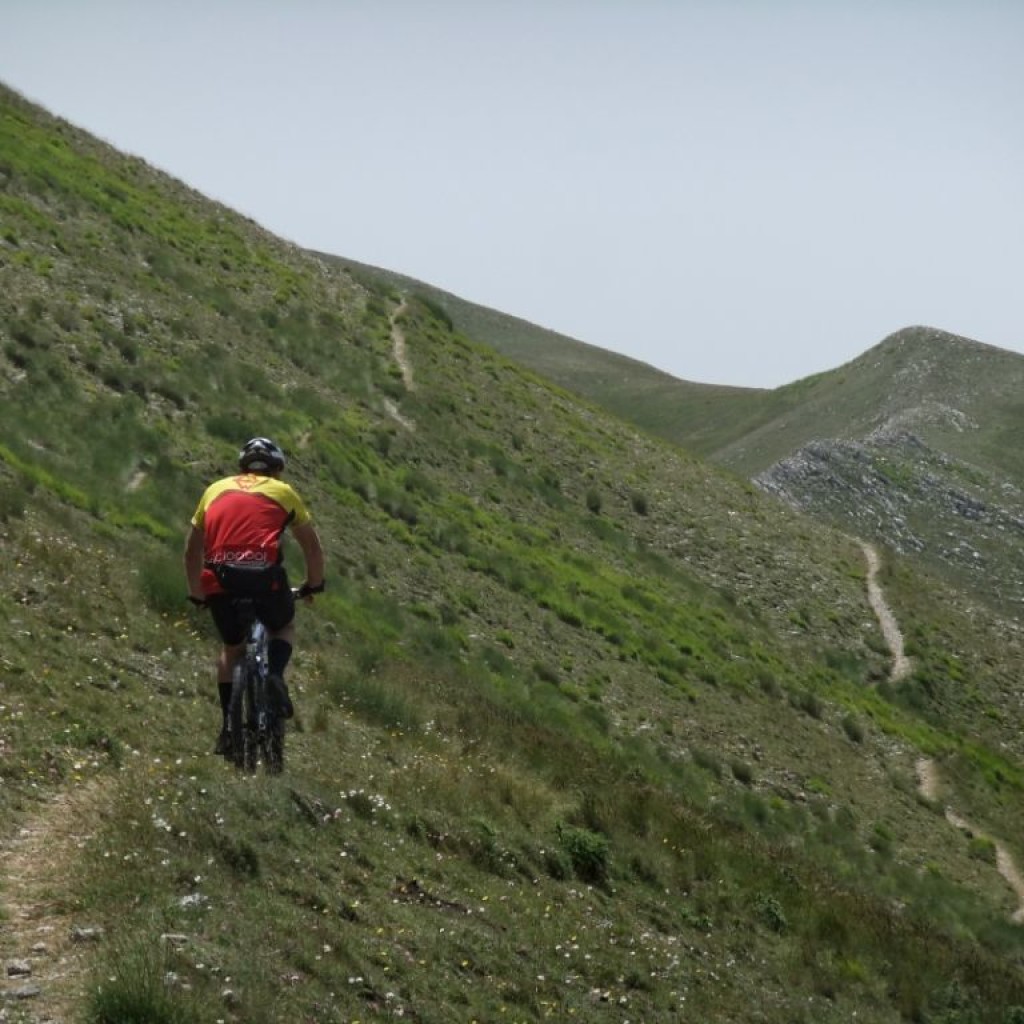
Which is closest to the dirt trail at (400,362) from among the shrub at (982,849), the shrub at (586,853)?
the shrub at (982,849)

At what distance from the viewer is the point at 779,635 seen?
41.8 m

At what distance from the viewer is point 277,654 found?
38.3 feet

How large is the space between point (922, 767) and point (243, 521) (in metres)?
27.2

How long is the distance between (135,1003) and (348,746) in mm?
7892

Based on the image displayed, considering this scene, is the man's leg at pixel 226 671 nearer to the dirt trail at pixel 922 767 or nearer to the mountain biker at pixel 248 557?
the mountain biker at pixel 248 557

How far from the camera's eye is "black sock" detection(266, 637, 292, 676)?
11633 millimetres

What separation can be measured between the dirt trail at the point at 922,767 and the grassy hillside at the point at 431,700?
36 cm

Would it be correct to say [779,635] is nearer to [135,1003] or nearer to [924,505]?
[924,505]

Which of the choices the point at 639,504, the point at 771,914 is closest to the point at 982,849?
the point at 771,914

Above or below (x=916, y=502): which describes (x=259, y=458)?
below

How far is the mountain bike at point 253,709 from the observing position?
1136cm

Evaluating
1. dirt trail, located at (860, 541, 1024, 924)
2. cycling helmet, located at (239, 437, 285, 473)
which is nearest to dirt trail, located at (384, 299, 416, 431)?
dirt trail, located at (860, 541, 1024, 924)

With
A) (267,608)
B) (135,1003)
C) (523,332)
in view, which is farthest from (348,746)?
(523,332)

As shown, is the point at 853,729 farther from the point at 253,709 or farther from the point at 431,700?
the point at 253,709
